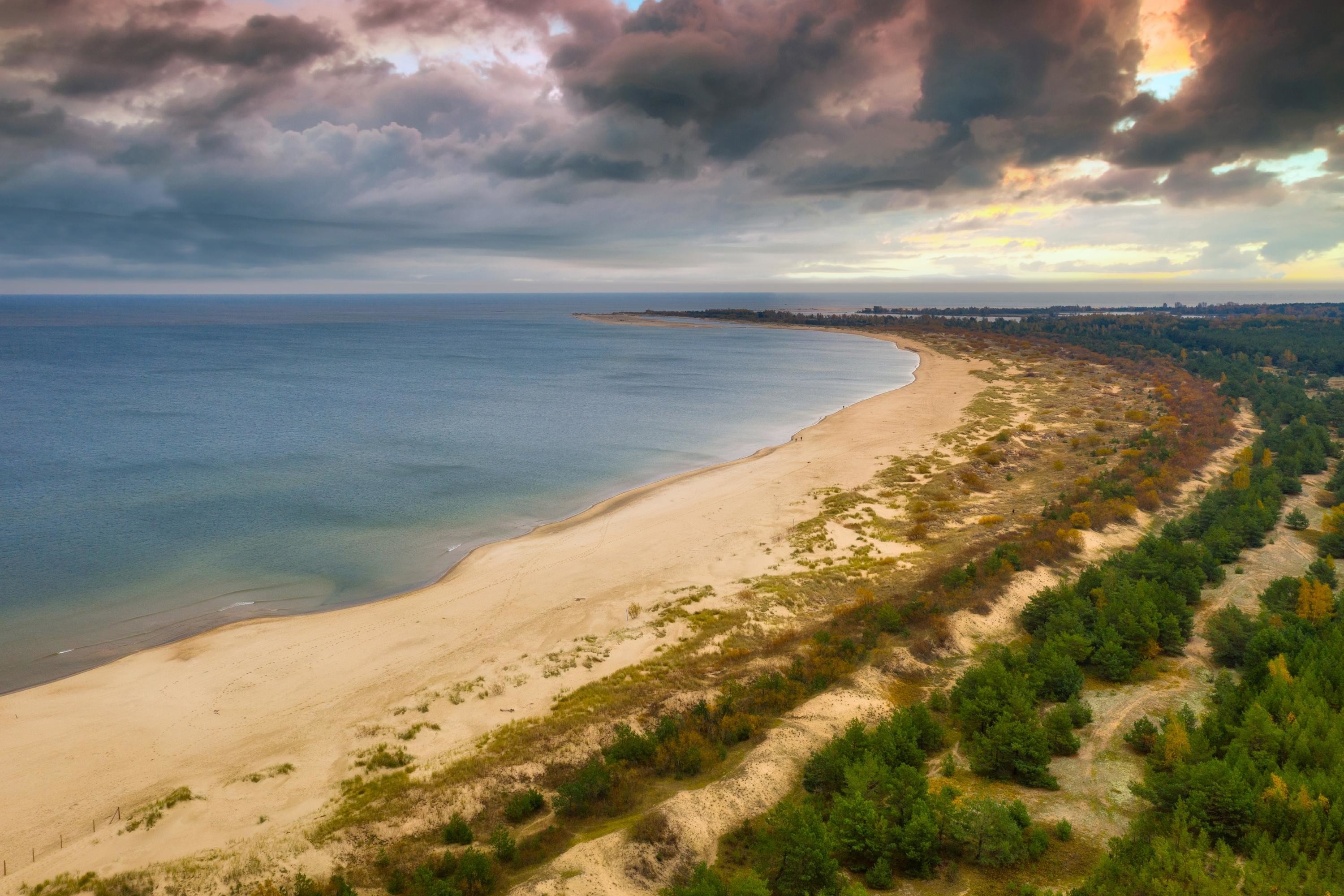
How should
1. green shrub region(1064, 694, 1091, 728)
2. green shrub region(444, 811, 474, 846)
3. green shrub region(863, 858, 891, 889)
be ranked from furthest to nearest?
green shrub region(1064, 694, 1091, 728) < green shrub region(444, 811, 474, 846) < green shrub region(863, 858, 891, 889)

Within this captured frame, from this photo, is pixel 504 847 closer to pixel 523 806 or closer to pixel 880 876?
pixel 523 806

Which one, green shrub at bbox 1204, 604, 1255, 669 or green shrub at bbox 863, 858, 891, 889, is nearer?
green shrub at bbox 863, 858, 891, 889

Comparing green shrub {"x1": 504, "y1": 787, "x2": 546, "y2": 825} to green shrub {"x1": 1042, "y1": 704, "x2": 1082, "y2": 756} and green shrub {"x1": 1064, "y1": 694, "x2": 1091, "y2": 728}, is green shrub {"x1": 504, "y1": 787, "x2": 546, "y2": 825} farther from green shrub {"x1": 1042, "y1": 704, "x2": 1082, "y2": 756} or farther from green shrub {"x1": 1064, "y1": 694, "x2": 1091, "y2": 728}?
green shrub {"x1": 1064, "y1": 694, "x2": 1091, "y2": 728}

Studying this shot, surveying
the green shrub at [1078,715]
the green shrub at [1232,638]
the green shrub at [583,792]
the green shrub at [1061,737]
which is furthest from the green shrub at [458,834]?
the green shrub at [1232,638]

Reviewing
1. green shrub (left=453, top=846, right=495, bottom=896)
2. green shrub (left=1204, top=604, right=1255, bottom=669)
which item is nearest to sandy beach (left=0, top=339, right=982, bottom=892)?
green shrub (left=453, top=846, right=495, bottom=896)

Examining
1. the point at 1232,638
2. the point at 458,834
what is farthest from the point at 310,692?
the point at 1232,638

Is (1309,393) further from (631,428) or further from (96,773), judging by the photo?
(96,773)
